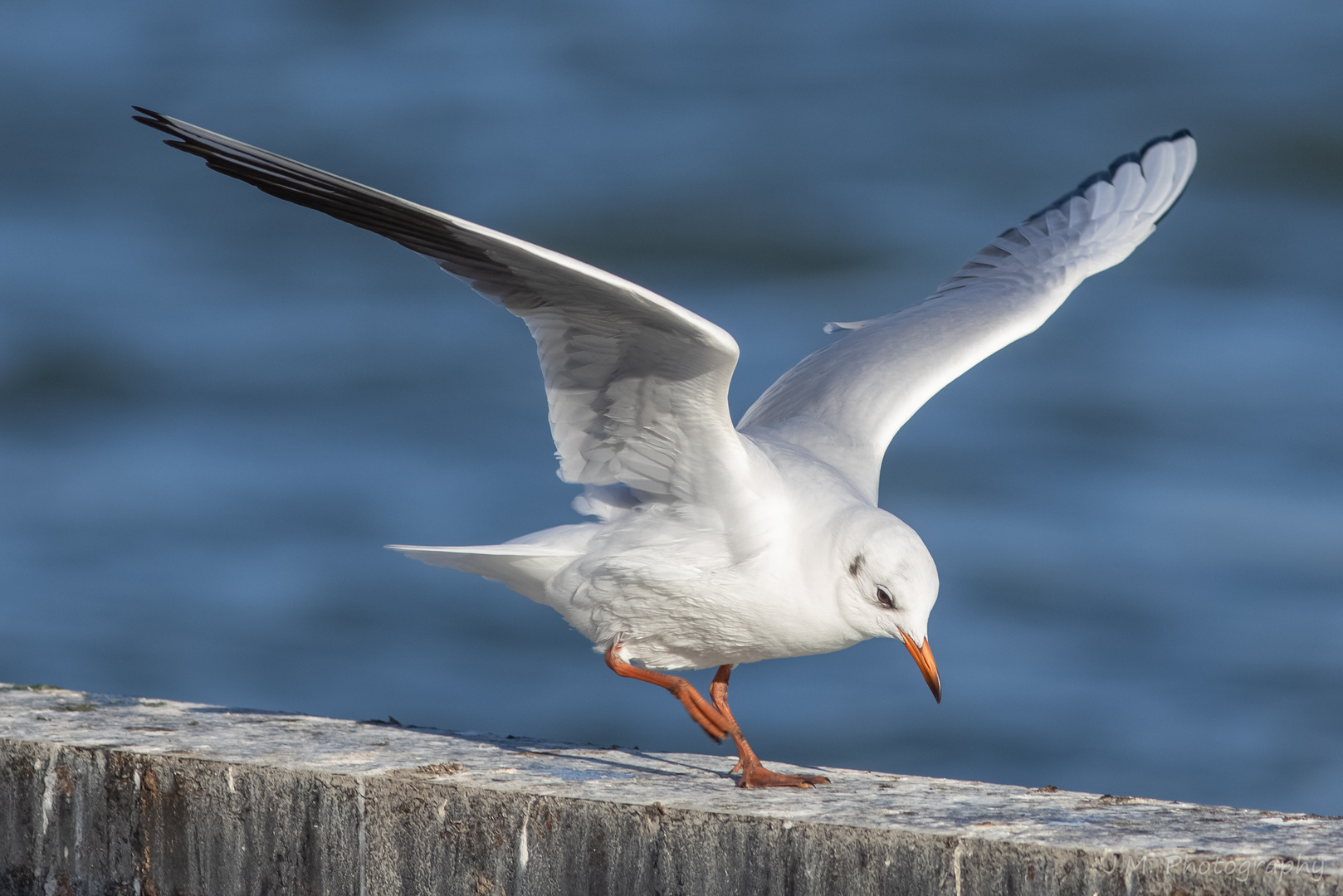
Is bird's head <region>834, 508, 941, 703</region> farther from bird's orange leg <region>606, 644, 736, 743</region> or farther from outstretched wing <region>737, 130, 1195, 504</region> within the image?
outstretched wing <region>737, 130, 1195, 504</region>

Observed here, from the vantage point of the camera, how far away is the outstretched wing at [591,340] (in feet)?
12.9

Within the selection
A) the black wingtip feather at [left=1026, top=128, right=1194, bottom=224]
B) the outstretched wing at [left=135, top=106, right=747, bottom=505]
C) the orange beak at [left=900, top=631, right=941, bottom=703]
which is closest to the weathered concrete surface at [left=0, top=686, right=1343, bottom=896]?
the orange beak at [left=900, top=631, right=941, bottom=703]

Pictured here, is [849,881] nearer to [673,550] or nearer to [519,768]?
[519,768]

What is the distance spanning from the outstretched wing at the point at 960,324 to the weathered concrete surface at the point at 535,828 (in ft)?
5.33

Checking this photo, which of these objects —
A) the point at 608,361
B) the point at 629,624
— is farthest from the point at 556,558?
the point at 608,361

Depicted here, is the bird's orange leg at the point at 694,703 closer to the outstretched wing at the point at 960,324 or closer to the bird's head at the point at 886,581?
the bird's head at the point at 886,581

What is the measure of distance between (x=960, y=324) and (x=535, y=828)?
10.9 ft

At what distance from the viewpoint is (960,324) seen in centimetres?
616

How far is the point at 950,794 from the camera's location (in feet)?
12.5

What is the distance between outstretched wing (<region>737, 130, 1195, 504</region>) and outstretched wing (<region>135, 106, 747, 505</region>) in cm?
78

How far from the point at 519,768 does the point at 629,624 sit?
0.82m

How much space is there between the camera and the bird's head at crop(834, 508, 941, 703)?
4.29m

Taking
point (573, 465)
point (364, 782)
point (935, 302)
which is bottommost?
point (364, 782)

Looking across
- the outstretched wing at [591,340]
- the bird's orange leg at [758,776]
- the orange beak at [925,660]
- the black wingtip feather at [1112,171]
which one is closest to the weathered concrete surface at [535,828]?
the bird's orange leg at [758,776]
